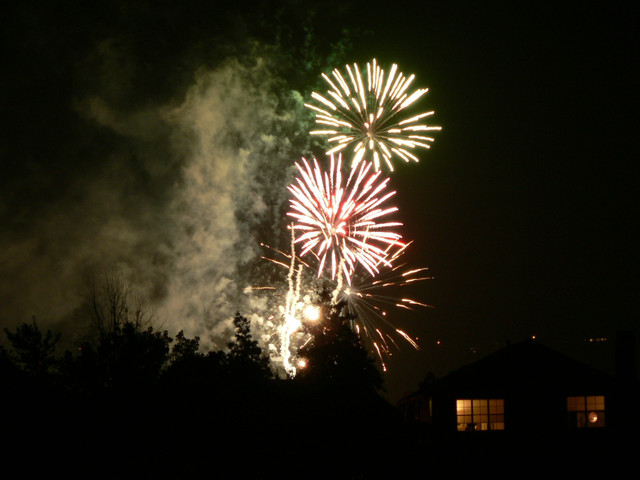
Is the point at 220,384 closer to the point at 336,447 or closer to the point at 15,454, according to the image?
the point at 336,447

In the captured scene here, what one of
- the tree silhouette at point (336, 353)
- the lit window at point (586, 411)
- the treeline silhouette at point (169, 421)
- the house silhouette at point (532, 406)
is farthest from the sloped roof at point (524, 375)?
the treeline silhouette at point (169, 421)

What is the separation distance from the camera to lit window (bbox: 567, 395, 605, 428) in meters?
26.6

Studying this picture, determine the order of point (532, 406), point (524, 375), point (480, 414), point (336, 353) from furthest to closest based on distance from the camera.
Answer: point (336, 353), point (524, 375), point (480, 414), point (532, 406)

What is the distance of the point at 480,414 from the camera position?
2669cm

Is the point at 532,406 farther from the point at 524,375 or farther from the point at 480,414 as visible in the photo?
the point at 480,414

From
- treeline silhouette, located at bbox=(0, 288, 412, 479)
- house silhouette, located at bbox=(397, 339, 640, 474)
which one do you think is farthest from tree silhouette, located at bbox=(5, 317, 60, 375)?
house silhouette, located at bbox=(397, 339, 640, 474)

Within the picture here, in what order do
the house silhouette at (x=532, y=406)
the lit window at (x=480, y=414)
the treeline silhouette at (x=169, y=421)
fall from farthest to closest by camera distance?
the lit window at (x=480, y=414) → the house silhouette at (x=532, y=406) → the treeline silhouette at (x=169, y=421)

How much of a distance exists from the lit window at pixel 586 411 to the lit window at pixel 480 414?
3.45 meters

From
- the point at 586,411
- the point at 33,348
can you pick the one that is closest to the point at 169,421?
the point at 33,348

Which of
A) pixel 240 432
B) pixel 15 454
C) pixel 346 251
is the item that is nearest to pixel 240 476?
pixel 240 432

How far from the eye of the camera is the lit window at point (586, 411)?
87.1ft

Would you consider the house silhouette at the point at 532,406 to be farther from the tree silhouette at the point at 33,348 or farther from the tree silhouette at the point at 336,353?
the tree silhouette at the point at 33,348

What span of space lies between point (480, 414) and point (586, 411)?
526 centimetres

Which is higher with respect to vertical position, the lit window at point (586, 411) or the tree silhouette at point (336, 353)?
the tree silhouette at point (336, 353)
